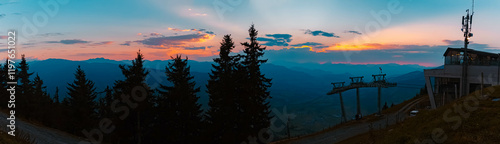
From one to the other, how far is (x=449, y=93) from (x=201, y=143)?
43.0 m

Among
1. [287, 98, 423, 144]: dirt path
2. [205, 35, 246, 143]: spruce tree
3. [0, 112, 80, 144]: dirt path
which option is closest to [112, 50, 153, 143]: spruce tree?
[205, 35, 246, 143]: spruce tree

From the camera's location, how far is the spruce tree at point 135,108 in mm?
33438

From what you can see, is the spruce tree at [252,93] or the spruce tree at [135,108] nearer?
the spruce tree at [252,93]

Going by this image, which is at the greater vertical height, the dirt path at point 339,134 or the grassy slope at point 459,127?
the grassy slope at point 459,127

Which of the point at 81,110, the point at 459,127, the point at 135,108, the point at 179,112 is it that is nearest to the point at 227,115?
the point at 179,112

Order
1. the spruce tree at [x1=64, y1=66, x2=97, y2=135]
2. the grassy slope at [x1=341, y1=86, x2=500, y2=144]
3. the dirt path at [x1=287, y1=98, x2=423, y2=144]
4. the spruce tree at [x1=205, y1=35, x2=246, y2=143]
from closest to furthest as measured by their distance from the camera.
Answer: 1. the grassy slope at [x1=341, y1=86, x2=500, y2=144]
2. the spruce tree at [x1=205, y1=35, x2=246, y2=143]
3. the dirt path at [x1=287, y1=98, x2=423, y2=144]
4. the spruce tree at [x1=64, y1=66, x2=97, y2=135]

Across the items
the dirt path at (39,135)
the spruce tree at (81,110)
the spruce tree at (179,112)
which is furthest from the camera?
the spruce tree at (81,110)

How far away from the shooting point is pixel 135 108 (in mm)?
33875

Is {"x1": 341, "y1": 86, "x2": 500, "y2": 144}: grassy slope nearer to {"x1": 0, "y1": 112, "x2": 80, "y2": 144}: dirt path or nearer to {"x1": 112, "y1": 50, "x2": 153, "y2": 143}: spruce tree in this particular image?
{"x1": 0, "y1": 112, "x2": 80, "y2": 144}: dirt path

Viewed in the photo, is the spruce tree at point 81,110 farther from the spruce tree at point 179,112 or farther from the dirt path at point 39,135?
the dirt path at point 39,135

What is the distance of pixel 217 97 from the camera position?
112 feet

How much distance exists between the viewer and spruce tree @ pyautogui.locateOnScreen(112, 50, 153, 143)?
33.4 meters

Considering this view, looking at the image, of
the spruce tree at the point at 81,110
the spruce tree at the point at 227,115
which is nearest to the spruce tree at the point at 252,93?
the spruce tree at the point at 227,115

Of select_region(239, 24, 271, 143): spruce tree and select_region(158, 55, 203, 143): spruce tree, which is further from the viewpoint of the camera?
select_region(158, 55, 203, 143): spruce tree
